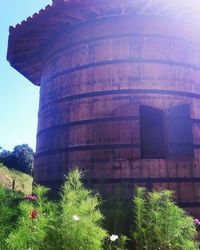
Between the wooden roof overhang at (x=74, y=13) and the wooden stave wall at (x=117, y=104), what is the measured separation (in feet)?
0.93

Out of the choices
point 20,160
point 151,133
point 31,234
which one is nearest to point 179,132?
point 151,133

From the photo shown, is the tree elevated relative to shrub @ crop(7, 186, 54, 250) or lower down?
elevated

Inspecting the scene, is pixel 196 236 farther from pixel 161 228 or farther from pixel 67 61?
pixel 67 61

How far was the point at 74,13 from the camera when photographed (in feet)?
21.9

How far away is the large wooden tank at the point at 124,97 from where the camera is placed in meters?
5.96

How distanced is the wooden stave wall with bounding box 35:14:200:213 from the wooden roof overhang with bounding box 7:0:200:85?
0.93 ft

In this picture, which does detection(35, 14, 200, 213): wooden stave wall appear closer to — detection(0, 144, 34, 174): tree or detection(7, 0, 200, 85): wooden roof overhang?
detection(7, 0, 200, 85): wooden roof overhang

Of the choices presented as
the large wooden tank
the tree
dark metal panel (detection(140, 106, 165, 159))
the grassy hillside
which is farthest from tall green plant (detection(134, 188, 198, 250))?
the tree

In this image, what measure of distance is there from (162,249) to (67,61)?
15.3ft

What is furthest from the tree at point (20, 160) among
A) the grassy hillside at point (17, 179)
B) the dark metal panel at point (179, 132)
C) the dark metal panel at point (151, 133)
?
the dark metal panel at point (179, 132)

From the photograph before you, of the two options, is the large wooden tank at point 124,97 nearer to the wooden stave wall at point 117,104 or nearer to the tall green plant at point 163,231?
the wooden stave wall at point 117,104

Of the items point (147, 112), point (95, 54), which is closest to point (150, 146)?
point (147, 112)

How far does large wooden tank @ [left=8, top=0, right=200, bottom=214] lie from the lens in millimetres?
5961

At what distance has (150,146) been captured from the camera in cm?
696
